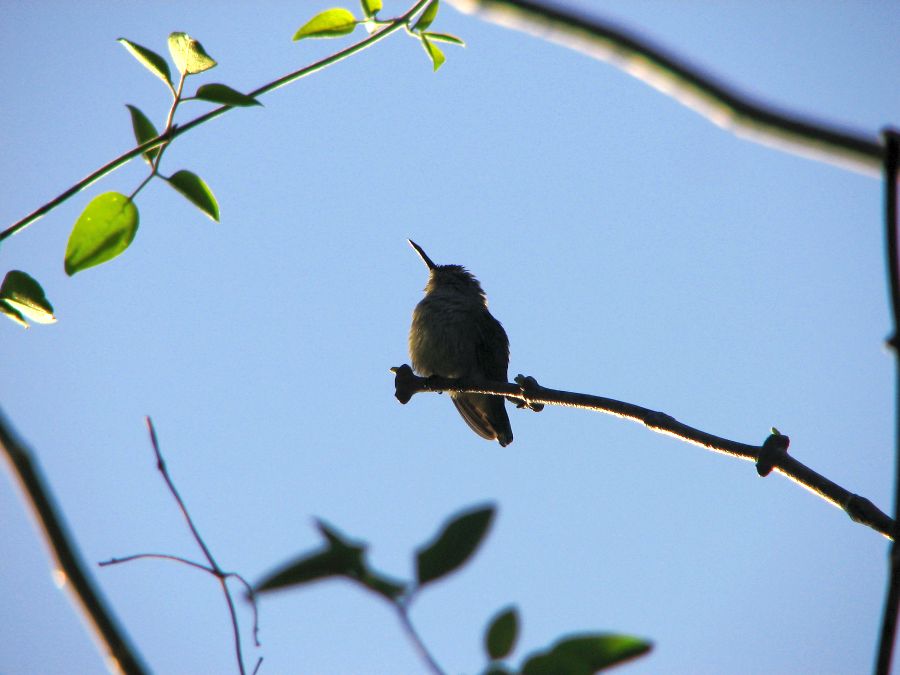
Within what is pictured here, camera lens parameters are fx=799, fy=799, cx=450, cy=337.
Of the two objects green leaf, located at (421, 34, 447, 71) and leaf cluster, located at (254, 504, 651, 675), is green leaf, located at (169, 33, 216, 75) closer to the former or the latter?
green leaf, located at (421, 34, 447, 71)

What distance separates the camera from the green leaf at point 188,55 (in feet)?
→ 7.39

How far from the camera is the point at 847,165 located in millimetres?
1332

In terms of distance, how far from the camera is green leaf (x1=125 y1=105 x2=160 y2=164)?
2119 millimetres

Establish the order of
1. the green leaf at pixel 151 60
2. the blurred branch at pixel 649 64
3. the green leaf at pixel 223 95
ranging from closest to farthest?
the blurred branch at pixel 649 64 → the green leaf at pixel 223 95 → the green leaf at pixel 151 60

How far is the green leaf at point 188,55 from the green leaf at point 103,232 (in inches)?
18.5

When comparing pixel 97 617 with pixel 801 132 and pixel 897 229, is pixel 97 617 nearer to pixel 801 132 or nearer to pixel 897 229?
pixel 897 229

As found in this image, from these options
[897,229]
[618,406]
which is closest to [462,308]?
[618,406]

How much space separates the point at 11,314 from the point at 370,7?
4.75 ft

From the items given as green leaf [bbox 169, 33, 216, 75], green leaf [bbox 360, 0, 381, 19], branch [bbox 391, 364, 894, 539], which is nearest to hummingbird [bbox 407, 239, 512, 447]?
branch [bbox 391, 364, 894, 539]

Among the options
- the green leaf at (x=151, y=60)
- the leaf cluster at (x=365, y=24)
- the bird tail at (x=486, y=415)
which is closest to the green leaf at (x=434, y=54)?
the leaf cluster at (x=365, y=24)

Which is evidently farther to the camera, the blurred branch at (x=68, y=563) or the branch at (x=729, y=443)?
the branch at (x=729, y=443)

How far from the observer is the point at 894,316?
1.00m

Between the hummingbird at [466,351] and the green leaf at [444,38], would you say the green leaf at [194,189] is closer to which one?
the green leaf at [444,38]

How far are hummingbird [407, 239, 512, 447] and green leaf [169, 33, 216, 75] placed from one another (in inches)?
172
